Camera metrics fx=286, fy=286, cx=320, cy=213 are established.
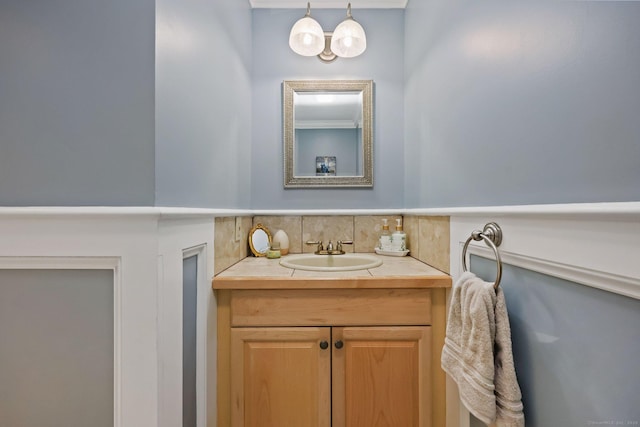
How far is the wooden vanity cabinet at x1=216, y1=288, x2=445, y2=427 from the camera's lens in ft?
3.43

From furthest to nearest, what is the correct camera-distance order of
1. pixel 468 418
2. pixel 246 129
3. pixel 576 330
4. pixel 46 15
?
1. pixel 246 129
2. pixel 468 418
3. pixel 46 15
4. pixel 576 330

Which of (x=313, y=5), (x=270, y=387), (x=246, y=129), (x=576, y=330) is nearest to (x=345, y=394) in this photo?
(x=270, y=387)

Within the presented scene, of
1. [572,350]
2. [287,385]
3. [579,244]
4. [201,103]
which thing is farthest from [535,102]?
[287,385]

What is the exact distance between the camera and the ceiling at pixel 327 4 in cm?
159

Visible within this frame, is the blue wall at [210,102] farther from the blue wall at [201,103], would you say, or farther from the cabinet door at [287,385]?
the cabinet door at [287,385]

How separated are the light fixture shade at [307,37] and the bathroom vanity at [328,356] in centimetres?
120

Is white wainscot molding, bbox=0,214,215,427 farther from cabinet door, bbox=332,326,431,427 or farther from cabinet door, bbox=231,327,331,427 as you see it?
cabinet door, bbox=332,326,431,427

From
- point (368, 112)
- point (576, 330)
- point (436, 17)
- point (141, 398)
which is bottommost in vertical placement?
point (141, 398)

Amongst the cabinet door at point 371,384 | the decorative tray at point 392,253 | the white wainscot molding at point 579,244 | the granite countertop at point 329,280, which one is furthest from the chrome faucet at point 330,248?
the white wainscot molding at point 579,244

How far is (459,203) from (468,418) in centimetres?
73

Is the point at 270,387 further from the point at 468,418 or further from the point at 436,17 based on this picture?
the point at 436,17

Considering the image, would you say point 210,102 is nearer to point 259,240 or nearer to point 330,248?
point 259,240

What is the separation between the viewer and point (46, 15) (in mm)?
670

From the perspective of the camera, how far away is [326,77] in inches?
63.6
